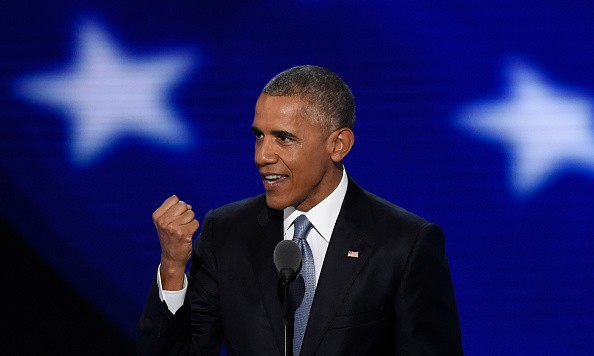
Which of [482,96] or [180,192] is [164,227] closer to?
[180,192]

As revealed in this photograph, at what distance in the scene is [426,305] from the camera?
2227 mm

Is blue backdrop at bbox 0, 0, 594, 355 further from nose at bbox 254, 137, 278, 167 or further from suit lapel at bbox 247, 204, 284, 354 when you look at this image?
nose at bbox 254, 137, 278, 167

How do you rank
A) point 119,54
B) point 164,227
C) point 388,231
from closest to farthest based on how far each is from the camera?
point 164,227 < point 388,231 < point 119,54

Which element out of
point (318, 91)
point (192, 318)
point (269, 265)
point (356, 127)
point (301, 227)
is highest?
point (356, 127)

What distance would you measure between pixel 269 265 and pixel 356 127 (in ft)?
3.88

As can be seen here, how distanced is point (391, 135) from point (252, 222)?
44.0 inches

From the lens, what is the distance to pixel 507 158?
3.40m

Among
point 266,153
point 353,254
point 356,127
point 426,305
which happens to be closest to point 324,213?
point 353,254

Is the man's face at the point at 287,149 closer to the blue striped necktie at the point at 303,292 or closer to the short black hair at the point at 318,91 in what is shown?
the short black hair at the point at 318,91

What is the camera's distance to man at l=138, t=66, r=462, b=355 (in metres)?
2.23

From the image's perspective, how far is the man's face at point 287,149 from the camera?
226cm

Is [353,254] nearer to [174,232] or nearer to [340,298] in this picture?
[340,298]

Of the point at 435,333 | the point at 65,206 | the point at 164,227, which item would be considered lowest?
the point at 435,333

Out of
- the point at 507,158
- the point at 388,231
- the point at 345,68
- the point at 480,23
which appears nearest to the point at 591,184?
the point at 507,158
